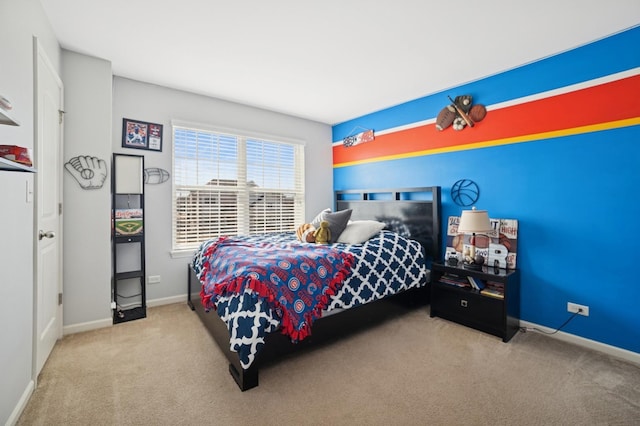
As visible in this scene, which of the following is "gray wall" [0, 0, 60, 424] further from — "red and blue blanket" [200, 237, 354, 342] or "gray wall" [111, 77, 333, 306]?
"gray wall" [111, 77, 333, 306]

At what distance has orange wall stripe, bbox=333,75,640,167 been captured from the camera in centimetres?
227

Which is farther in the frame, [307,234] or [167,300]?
[167,300]

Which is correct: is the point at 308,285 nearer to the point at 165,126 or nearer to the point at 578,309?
the point at 578,309

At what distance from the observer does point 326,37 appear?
Result: 2354 millimetres

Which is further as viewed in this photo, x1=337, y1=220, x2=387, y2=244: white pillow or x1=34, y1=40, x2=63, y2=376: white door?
x1=337, y1=220, x2=387, y2=244: white pillow

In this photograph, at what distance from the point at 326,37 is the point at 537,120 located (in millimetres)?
2064

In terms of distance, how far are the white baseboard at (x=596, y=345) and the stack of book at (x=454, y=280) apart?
26.4 inches

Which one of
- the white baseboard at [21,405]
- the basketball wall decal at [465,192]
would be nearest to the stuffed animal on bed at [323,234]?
the basketball wall decal at [465,192]

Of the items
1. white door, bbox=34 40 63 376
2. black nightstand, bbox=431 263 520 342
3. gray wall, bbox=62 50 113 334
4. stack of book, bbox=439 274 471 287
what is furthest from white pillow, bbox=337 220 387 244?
white door, bbox=34 40 63 376

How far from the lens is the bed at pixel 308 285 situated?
1.85 m

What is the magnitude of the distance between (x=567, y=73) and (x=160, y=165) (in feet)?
13.5

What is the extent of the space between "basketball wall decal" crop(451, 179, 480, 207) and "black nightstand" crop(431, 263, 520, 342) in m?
0.78

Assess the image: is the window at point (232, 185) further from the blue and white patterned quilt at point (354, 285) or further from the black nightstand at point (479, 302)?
the black nightstand at point (479, 302)

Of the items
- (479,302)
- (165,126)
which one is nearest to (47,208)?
(165,126)
